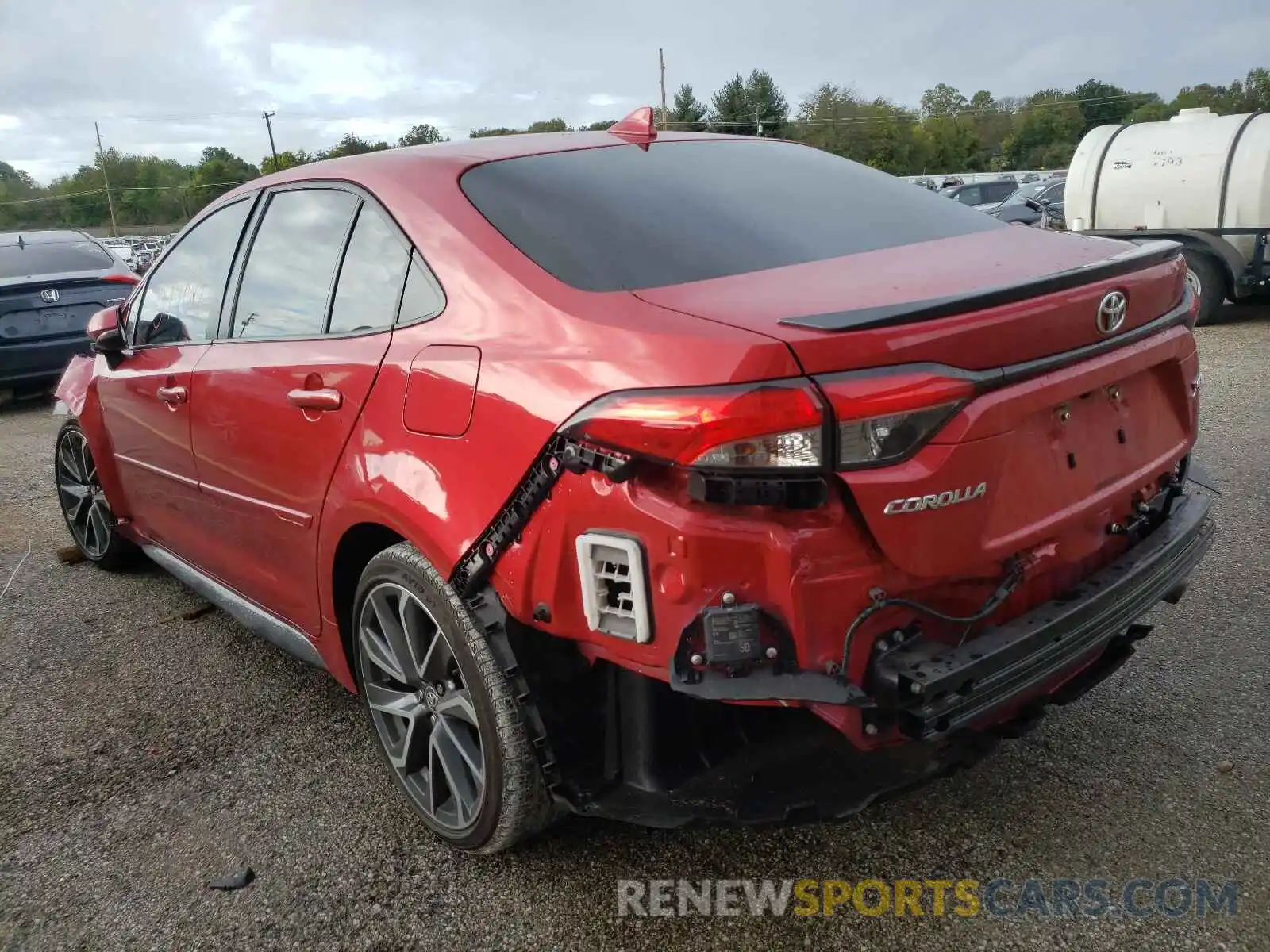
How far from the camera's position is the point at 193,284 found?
3.69 metres

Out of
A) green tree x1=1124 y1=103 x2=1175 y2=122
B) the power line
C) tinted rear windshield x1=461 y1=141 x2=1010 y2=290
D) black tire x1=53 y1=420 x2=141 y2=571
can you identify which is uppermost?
green tree x1=1124 y1=103 x2=1175 y2=122

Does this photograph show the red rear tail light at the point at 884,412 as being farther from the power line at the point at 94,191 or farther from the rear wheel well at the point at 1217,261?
the power line at the point at 94,191

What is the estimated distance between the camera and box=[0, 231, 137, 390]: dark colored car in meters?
9.09

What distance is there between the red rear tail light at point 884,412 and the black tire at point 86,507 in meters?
3.80

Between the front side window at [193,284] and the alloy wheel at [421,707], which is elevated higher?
the front side window at [193,284]

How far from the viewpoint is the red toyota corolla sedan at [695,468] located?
1.81 meters

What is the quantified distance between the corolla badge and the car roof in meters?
10.5

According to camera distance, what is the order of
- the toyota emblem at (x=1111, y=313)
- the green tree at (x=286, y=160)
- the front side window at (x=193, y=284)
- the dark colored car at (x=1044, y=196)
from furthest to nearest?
the green tree at (x=286, y=160) → the dark colored car at (x=1044, y=196) → the front side window at (x=193, y=284) → the toyota emblem at (x=1111, y=313)

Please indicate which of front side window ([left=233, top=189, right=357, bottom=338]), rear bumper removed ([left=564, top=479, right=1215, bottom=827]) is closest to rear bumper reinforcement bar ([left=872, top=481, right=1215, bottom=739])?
rear bumper removed ([left=564, top=479, right=1215, bottom=827])

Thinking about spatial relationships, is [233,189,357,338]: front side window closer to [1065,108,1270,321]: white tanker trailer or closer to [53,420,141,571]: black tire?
[53,420,141,571]: black tire

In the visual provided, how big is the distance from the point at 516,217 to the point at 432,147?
0.62m

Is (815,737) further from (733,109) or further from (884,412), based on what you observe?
(733,109)

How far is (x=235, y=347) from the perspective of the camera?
3.17 meters

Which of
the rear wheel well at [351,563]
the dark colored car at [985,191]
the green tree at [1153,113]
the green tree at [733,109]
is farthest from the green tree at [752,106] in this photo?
the rear wheel well at [351,563]
